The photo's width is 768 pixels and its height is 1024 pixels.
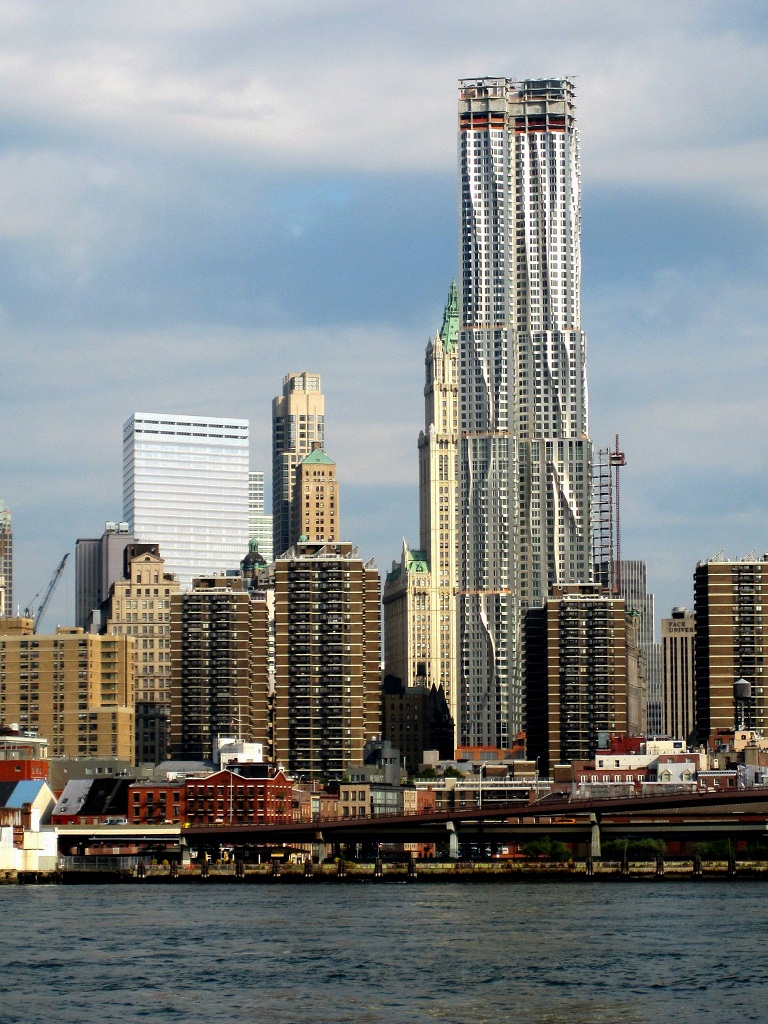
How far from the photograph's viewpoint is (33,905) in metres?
166

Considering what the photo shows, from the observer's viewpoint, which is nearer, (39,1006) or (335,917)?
(39,1006)

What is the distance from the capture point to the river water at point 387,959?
334 ft

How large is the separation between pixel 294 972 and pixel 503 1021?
2121 centimetres

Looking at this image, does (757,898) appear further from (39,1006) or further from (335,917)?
(39,1006)

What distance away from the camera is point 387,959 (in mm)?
121938

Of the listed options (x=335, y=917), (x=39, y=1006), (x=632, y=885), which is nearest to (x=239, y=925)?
(x=335, y=917)

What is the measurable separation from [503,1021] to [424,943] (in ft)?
107

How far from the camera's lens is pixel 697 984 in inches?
4338

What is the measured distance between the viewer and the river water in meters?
102

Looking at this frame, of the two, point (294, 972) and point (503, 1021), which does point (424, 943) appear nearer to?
point (294, 972)

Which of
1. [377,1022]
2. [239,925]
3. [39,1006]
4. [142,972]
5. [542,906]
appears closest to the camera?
[377,1022]

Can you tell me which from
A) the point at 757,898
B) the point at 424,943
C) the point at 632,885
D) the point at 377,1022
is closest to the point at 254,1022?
the point at 377,1022

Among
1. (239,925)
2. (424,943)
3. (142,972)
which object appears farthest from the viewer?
(239,925)

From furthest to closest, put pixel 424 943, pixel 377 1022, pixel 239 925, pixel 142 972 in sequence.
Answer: pixel 239 925 < pixel 424 943 < pixel 142 972 < pixel 377 1022
